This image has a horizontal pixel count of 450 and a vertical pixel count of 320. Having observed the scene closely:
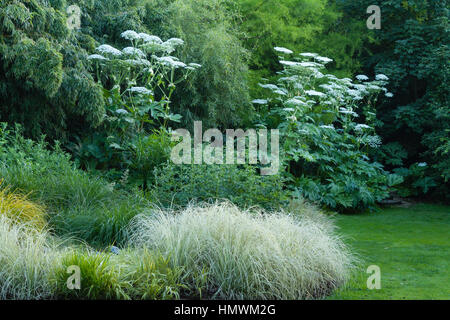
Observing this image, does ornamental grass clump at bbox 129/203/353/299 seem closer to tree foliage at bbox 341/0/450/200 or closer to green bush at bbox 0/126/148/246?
green bush at bbox 0/126/148/246

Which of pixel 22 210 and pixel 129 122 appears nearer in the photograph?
pixel 22 210

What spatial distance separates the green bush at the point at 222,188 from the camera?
6.36 m

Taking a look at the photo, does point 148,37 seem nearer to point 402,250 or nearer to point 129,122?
point 129,122

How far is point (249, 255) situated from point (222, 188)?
2096mm

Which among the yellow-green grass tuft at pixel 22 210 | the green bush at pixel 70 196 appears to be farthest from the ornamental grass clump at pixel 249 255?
the yellow-green grass tuft at pixel 22 210

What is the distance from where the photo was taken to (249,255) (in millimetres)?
4461

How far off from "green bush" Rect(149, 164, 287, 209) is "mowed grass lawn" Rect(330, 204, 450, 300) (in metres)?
1.27

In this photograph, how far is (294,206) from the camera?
7.05 meters

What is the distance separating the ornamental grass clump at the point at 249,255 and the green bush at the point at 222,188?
1.15 m

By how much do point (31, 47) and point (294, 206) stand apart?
14.5ft

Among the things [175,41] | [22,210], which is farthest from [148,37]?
[22,210]

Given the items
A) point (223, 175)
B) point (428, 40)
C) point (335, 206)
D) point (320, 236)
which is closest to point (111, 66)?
point (223, 175)

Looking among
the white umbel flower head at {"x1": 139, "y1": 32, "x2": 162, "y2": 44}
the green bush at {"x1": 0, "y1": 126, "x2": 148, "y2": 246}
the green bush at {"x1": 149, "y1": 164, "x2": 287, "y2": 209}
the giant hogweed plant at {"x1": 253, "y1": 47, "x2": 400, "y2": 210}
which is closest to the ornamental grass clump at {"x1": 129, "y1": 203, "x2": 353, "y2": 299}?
the green bush at {"x1": 0, "y1": 126, "x2": 148, "y2": 246}
